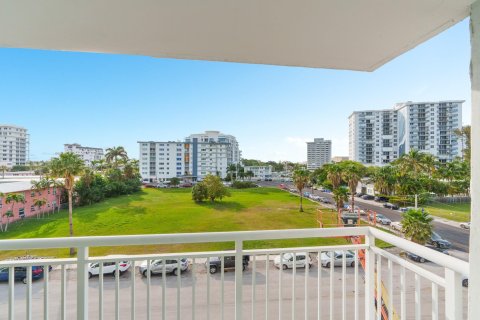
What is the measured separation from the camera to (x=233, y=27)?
105 cm

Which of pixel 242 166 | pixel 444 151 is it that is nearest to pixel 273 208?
pixel 242 166

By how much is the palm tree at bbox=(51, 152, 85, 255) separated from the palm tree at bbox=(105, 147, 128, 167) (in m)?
0.37

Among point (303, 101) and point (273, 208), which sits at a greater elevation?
point (303, 101)

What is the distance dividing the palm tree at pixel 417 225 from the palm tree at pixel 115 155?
2.93m

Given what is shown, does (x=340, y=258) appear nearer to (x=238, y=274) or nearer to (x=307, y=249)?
(x=307, y=249)

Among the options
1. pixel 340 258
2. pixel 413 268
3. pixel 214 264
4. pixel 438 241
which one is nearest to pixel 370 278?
pixel 340 258

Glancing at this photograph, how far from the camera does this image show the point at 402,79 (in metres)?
2.08

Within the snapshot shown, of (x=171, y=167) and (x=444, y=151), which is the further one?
(x=171, y=167)

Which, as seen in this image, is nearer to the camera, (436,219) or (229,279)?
(229,279)

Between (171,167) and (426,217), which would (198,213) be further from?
(426,217)

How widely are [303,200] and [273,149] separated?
3.26ft

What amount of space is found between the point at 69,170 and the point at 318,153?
8.93 ft

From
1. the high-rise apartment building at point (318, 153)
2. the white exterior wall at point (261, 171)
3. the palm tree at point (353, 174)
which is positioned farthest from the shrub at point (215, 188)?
the palm tree at point (353, 174)

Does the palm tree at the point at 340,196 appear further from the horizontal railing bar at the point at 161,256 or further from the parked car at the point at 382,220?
the horizontal railing bar at the point at 161,256
